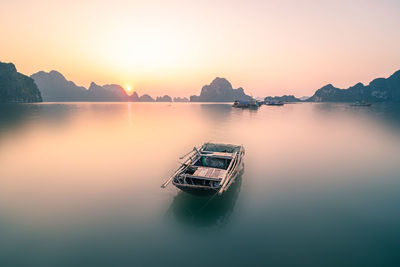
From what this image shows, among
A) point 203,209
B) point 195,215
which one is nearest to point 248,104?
point 203,209

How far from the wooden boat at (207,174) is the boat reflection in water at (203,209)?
1.55 meters

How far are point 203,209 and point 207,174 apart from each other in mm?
2940

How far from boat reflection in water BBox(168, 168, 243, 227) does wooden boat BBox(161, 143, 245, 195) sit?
1.55m

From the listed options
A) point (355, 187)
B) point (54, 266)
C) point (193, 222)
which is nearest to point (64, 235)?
point (54, 266)

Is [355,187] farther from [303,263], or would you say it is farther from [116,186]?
[116,186]

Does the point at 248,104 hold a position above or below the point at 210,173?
above

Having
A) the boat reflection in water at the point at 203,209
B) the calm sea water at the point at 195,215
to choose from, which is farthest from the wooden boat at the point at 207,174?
the calm sea water at the point at 195,215

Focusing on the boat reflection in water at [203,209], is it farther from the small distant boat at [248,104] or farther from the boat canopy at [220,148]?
the small distant boat at [248,104]

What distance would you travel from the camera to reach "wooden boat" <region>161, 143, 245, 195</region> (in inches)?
551

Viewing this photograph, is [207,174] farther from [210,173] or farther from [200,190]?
[200,190]

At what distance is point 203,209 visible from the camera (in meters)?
14.9

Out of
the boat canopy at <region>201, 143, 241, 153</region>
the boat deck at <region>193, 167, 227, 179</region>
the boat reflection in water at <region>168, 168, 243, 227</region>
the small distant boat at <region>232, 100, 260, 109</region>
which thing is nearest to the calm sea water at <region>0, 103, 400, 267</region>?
the boat reflection in water at <region>168, 168, 243, 227</region>

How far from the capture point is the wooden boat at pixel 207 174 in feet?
45.9

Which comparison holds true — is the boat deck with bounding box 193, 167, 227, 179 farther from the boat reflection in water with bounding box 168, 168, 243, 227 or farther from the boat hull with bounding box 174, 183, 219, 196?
the boat reflection in water with bounding box 168, 168, 243, 227
